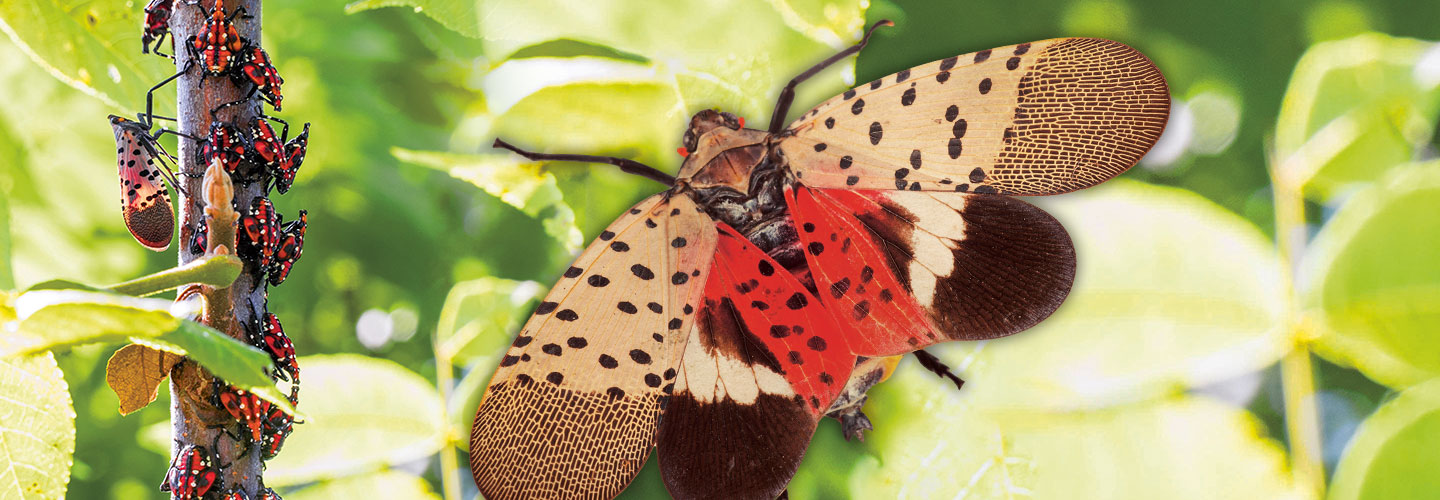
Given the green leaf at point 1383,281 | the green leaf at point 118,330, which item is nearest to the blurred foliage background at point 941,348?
the green leaf at point 1383,281

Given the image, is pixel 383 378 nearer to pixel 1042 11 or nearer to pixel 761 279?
pixel 761 279

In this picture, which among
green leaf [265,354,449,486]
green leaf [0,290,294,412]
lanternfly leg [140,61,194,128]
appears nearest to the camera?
green leaf [0,290,294,412]

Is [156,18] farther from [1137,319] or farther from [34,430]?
[1137,319]

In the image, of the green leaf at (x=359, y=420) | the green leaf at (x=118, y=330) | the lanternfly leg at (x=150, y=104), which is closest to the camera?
the green leaf at (x=118, y=330)

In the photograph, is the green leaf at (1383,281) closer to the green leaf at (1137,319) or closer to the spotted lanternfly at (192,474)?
the green leaf at (1137,319)

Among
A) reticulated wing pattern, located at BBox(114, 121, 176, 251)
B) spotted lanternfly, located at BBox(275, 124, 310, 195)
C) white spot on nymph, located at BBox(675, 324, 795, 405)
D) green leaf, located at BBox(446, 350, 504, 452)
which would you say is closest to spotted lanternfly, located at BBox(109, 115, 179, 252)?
reticulated wing pattern, located at BBox(114, 121, 176, 251)

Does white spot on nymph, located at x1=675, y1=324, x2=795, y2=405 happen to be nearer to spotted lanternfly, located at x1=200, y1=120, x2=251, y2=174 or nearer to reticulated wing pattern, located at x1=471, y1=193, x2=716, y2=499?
reticulated wing pattern, located at x1=471, y1=193, x2=716, y2=499
